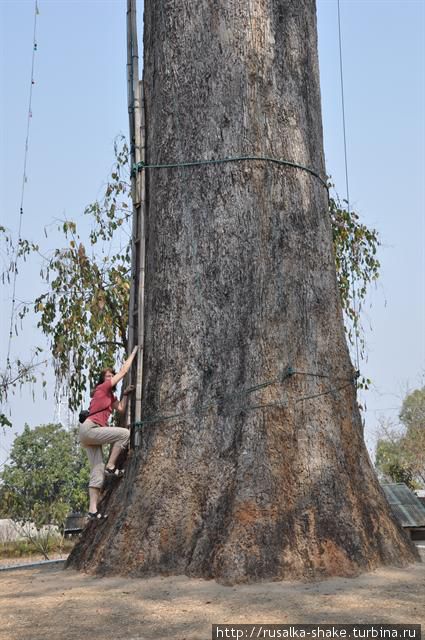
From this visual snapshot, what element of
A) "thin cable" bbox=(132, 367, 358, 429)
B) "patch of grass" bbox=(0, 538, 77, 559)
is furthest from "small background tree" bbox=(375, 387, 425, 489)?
"thin cable" bbox=(132, 367, 358, 429)

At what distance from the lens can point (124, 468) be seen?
680cm

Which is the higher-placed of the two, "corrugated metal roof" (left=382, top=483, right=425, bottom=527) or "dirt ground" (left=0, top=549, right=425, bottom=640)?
"corrugated metal roof" (left=382, top=483, right=425, bottom=527)

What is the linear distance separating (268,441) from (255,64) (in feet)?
9.32

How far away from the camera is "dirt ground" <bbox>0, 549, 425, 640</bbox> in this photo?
15.7ft

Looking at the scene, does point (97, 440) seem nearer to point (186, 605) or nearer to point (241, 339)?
point (241, 339)

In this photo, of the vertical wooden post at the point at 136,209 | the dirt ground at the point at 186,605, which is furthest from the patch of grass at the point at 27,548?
the dirt ground at the point at 186,605

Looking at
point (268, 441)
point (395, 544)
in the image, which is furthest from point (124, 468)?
point (395, 544)

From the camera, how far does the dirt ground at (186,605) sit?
15.7 feet

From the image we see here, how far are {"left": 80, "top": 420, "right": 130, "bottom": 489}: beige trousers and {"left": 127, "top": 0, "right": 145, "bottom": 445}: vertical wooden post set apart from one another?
170 mm

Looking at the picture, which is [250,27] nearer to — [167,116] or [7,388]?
[167,116]

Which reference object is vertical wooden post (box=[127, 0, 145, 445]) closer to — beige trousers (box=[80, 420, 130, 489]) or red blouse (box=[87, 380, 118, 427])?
beige trousers (box=[80, 420, 130, 489])

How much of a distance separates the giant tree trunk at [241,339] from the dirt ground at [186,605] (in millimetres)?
205

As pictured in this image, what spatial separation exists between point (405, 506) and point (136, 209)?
16.9ft

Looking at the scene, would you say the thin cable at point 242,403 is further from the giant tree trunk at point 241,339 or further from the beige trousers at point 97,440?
the beige trousers at point 97,440
